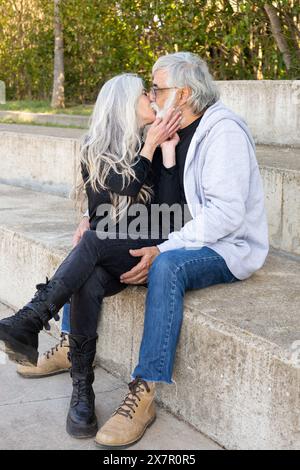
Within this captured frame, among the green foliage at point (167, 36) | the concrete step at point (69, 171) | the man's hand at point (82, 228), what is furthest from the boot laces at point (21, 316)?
the green foliage at point (167, 36)

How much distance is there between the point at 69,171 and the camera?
5.96 meters

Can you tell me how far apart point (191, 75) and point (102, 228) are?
0.74m

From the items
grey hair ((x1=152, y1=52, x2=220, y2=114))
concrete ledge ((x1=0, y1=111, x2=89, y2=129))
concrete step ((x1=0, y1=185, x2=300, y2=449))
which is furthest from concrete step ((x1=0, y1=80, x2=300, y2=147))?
concrete ledge ((x1=0, y1=111, x2=89, y2=129))

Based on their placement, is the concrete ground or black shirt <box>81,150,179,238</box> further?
black shirt <box>81,150,179,238</box>

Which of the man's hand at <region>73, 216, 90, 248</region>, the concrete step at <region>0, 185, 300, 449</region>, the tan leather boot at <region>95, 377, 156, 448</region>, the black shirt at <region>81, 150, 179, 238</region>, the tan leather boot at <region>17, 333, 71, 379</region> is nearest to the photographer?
the concrete step at <region>0, 185, 300, 449</region>

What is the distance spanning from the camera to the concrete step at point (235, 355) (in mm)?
2453

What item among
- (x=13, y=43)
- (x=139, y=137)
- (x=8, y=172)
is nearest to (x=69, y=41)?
(x=13, y=43)

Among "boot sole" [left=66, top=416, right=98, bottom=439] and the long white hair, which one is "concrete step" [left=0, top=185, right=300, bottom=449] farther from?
the long white hair

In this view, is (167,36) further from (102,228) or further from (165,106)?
(102,228)

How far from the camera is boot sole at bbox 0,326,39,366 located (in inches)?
110

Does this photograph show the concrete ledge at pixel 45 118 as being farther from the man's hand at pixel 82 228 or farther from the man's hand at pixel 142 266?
the man's hand at pixel 142 266

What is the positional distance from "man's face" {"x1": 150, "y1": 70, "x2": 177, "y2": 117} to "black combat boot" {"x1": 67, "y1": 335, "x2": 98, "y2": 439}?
100 centimetres
